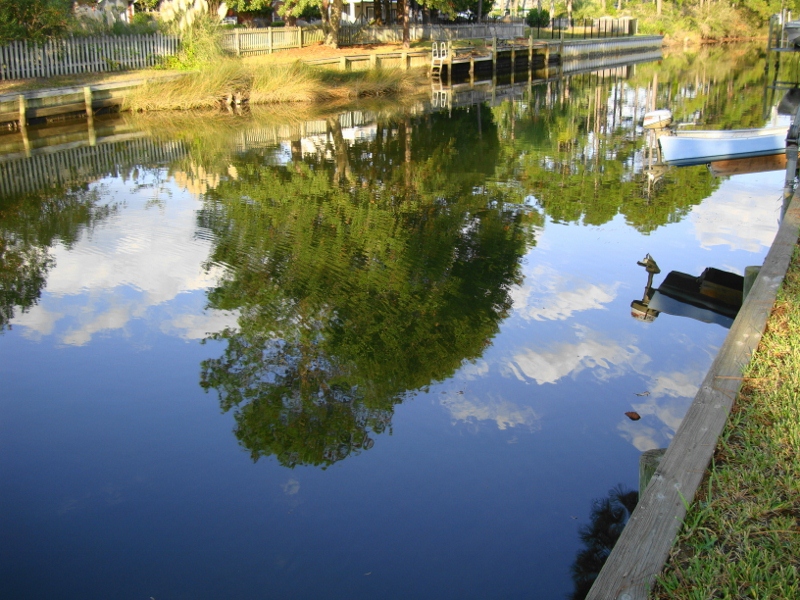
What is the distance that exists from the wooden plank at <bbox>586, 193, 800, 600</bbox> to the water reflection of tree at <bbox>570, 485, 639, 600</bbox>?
115 centimetres

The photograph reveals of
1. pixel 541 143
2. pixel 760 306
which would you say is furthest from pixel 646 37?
pixel 760 306

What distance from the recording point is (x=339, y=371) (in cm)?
767

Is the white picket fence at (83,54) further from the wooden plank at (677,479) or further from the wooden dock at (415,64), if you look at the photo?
the wooden plank at (677,479)

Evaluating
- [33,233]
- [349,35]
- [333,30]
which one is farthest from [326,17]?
[33,233]

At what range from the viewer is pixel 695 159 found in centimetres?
1480

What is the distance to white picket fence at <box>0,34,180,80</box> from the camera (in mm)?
25188

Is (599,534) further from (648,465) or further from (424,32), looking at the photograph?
(424,32)

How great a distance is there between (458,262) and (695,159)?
21.3 feet

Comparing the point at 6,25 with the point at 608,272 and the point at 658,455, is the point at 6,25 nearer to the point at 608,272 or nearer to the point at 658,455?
the point at 608,272

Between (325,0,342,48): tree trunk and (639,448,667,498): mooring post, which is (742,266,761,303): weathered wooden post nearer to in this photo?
(639,448,667,498): mooring post

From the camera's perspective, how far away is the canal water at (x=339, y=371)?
5258mm

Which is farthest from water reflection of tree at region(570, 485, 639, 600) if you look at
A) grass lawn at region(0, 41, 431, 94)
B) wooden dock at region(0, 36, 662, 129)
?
grass lawn at region(0, 41, 431, 94)

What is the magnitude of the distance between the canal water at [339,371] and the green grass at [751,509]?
1289mm

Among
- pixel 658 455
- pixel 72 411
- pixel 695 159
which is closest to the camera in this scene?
pixel 658 455
